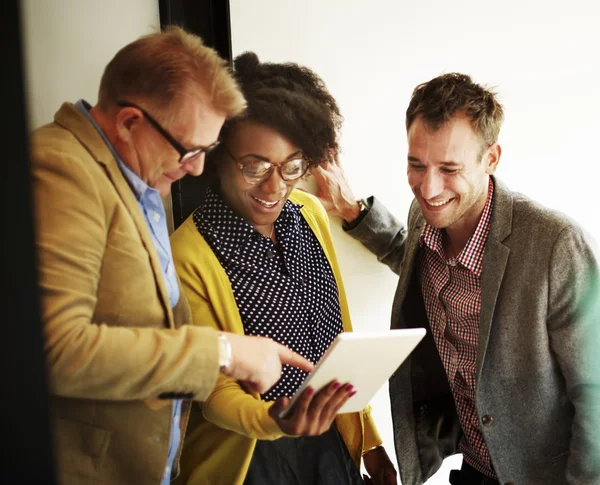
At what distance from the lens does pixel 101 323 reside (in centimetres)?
88

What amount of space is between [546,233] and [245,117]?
0.66m

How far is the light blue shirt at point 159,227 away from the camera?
36.9 inches

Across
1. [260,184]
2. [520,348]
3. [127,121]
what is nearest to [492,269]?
[520,348]

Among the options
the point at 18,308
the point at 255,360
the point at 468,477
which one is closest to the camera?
the point at 18,308

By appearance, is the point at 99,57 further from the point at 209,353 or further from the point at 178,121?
the point at 209,353

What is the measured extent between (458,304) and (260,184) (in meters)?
0.54

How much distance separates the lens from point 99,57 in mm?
988

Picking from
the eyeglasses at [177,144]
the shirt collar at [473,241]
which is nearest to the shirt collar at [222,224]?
the eyeglasses at [177,144]

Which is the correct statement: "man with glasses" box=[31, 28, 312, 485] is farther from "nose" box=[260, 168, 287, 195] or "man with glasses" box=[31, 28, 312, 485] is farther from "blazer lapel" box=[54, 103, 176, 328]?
"nose" box=[260, 168, 287, 195]

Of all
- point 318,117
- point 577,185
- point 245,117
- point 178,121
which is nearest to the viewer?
point 178,121

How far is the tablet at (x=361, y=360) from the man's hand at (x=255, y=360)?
0.06m

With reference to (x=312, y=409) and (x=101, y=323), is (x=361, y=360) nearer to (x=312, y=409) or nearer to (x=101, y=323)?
(x=312, y=409)

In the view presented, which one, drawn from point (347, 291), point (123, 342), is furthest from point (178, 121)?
point (347, 291)

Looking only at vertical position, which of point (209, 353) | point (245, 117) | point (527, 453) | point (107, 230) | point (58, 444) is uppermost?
point (245, 117)
